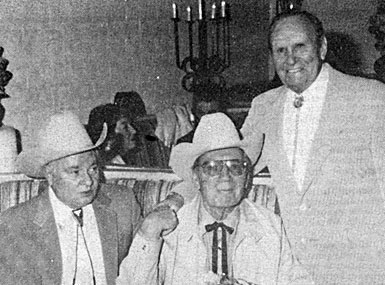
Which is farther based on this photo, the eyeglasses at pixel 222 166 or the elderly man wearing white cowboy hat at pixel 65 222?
the elderly man wearing white cowboy hat at pixel 65 222

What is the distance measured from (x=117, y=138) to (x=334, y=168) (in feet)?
6.18

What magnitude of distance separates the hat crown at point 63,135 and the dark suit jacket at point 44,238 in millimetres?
251

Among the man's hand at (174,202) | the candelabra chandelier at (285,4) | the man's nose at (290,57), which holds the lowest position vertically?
the man's hand at (174,202)

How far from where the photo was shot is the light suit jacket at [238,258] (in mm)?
2400

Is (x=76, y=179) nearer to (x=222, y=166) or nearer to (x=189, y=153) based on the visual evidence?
(x=189, y=153)

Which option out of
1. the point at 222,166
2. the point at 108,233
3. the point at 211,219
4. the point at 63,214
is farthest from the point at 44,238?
the point at 222,166

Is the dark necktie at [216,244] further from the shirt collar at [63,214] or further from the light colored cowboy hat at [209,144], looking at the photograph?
the shirt collar at [63,214]

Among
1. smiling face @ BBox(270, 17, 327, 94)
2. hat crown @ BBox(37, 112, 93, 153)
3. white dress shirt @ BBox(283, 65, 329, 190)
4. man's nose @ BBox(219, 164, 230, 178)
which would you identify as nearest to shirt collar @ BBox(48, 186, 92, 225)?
hat crown @ BBox(37, 112, 93, 153)

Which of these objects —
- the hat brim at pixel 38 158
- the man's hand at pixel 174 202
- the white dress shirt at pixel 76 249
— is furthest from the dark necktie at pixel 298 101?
the white dress shirt at pixel 76 249

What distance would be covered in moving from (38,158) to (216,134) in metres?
0.73

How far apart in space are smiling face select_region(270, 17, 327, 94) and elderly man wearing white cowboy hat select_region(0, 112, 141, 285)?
811 millimetres

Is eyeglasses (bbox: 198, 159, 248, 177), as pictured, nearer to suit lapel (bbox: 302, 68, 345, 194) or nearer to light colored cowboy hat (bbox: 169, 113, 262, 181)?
light colored cowboy hat (bbox: 169, 113, 262, 181)

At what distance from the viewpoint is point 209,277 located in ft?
7.85

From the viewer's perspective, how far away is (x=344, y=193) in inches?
97.3
